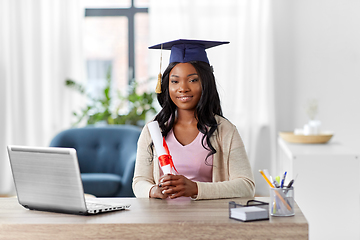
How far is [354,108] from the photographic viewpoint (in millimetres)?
3980

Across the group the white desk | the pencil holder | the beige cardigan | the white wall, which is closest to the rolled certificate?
the beige cardigan

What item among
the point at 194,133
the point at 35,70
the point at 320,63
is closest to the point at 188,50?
the point at 194,133

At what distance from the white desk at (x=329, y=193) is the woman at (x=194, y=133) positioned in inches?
45.7

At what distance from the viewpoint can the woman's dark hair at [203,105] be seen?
159cm

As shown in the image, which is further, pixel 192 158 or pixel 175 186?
pixel 192 158

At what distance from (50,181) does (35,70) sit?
3396mm

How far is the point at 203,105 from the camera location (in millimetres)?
1597

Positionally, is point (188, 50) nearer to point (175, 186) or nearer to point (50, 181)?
point (175, 186)

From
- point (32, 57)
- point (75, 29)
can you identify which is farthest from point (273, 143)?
point (32, 57)

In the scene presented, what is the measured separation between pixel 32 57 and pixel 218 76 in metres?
1.85

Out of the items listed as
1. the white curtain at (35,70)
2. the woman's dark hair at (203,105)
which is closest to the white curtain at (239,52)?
the white curtain at (35,70)

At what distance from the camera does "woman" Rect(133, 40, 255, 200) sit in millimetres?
1585

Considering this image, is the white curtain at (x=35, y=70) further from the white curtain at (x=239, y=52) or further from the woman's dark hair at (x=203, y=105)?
the woman's dark hair at (x=203, y=105)

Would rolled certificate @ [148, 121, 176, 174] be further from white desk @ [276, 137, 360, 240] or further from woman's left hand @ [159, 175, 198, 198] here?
white desk @ [276, 137, 360, 240]
